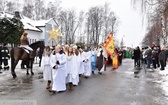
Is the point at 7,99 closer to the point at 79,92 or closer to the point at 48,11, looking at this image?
the point at 79,92

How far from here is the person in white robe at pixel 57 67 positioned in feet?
32.0

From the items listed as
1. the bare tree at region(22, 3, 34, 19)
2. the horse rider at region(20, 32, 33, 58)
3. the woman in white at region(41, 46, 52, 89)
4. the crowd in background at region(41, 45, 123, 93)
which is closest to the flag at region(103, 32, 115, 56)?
the horse rider at region(20, 32, 33, 58)

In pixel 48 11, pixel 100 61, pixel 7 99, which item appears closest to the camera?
pixel 7 99

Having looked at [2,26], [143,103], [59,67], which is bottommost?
[143,103]

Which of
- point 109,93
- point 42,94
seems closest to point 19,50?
point 42,94

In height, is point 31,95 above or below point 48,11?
below

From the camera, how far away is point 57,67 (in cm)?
967

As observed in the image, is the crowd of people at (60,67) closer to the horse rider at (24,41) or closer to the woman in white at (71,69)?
the woman in white at (71,69)

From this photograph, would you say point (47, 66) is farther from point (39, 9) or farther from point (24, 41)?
point (39, 9)

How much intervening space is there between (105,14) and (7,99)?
79.1m

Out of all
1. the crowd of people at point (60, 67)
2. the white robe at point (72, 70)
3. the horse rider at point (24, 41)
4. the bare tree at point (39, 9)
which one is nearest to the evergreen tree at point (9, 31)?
the horse rider at point (24, 41)

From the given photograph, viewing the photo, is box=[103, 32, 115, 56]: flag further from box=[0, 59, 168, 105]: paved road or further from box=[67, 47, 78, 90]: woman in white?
box=[67, 47, 78, 90]: woman in white

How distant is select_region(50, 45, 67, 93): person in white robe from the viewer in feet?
32.0

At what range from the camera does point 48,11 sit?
8100cm
